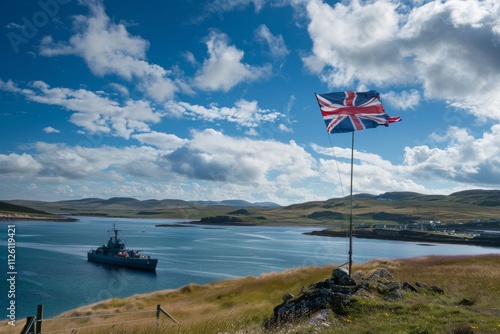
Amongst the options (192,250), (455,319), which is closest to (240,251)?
(192,250)

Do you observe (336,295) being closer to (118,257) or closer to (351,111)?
(351,111)

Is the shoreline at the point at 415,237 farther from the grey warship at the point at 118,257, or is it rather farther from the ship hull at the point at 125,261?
the ship hull at the point at 125,261

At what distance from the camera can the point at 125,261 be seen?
275 feet

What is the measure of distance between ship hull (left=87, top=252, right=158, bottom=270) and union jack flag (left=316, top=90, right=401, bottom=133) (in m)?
64.0

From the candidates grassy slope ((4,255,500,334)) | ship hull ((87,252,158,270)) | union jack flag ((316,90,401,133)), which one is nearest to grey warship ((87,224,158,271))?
ship hull ((87,252,158,270))

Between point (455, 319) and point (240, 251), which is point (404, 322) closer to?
point (455, 319)

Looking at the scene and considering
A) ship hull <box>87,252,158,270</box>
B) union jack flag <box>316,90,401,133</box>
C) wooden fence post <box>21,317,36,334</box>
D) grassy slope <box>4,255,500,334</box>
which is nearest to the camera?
wooden fence post <box>21,317,36,334</box>

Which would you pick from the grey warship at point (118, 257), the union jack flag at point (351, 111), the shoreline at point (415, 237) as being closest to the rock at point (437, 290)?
the union jack flag at point (351, 111)

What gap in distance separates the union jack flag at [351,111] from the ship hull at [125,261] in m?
64.0

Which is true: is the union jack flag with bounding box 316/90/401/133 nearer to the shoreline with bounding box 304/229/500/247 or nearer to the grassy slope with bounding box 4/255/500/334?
the grassy slope with bounding box 4/255/500/334

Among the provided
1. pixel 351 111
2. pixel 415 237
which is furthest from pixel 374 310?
pixel 415 237

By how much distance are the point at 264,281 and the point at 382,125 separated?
64.3 ft

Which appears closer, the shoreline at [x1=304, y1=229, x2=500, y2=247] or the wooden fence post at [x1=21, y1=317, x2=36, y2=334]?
the wooden fence post at [x1=21, y1=317, x2=36, y2=334]

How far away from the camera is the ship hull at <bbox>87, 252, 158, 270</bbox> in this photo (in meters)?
77.2
